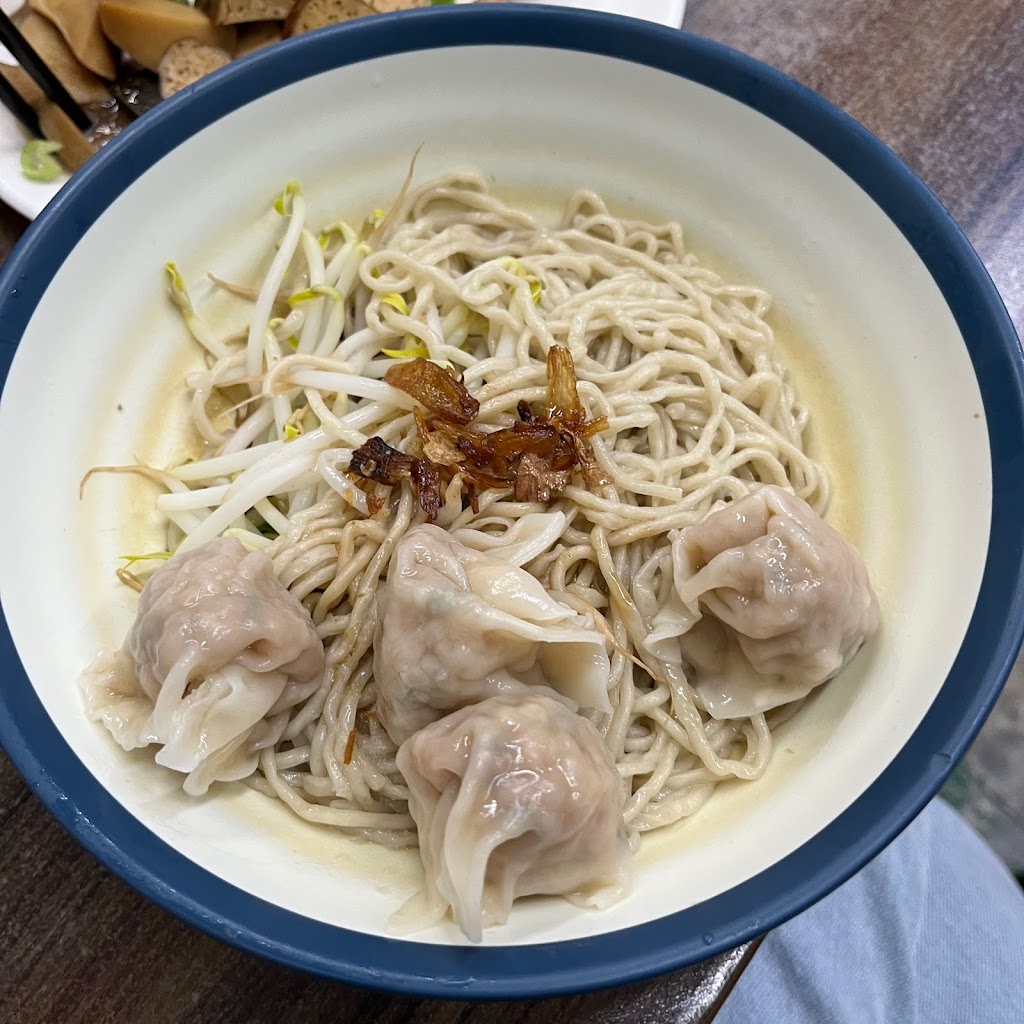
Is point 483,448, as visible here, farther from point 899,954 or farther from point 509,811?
point 899,954

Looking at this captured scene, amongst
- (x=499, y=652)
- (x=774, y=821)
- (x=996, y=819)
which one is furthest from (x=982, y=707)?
(x=996, y=819)

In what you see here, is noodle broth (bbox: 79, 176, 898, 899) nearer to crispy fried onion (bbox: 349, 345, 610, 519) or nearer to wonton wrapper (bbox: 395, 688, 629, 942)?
wonton wrapper (bbox: 395, 688, 629, 942)

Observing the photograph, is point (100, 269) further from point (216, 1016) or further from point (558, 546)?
point (216, 1016)

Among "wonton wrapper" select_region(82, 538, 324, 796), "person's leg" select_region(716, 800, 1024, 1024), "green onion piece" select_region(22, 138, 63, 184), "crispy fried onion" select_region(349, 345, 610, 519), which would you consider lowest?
"person's leg" select_region(716, 800, 1024, 1024)

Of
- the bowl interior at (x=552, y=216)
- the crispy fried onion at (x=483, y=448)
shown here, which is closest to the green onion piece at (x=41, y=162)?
the bowl interior at (x=552, y=216)

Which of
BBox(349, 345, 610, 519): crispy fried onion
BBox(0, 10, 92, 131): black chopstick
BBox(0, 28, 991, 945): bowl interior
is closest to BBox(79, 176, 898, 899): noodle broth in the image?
BBox(0, 28, 991, 945): bowl interior

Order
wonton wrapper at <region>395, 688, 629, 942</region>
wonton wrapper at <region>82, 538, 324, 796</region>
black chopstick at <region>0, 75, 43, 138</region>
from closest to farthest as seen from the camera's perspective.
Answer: wonton wrapper at <region>395, 688, 629, 942</region> < wonton wrapper at <region>82, 538, 324, 796</region> < black chopstick at <region>0, 75, 43, 138</region>

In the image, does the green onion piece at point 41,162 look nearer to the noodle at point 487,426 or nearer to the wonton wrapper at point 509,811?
the noodle at point 487,426

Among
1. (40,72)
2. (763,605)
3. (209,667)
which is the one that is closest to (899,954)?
(763,605)
